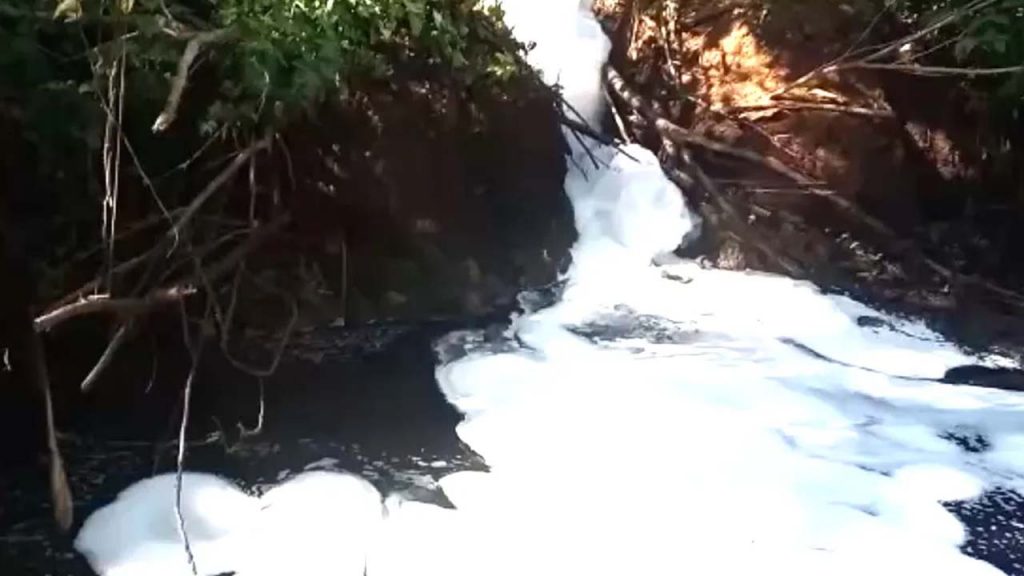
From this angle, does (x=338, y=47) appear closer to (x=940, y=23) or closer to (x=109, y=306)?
(x=109, y=306)

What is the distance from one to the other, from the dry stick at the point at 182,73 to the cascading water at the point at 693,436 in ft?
2.75

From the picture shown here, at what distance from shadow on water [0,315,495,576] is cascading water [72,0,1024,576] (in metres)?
0.07

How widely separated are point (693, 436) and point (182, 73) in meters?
1.40

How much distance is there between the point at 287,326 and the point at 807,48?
2.24m

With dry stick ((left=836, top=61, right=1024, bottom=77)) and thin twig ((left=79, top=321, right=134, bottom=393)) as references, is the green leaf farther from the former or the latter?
dry stick ((left=836, top=61, right=1024, bottom=77))

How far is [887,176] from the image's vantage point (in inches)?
167

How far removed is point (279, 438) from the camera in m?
2.68

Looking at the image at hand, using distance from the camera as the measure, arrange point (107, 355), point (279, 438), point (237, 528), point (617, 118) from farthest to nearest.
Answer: point (617, 118), point (279, 438), point (107, 355), point (237, 528)

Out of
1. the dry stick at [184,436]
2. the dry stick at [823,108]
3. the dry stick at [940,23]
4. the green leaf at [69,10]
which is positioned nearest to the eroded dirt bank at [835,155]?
the dry stick at [823,108]

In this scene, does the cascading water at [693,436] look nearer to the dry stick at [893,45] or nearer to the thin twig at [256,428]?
the thin twig at [256,428]

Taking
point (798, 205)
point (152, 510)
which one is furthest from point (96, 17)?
point (798, 205)

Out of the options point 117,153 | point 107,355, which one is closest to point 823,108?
point 117,153

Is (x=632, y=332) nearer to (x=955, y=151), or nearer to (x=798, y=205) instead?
(x=798, y=205)

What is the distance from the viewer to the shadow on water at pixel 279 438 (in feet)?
7.73
